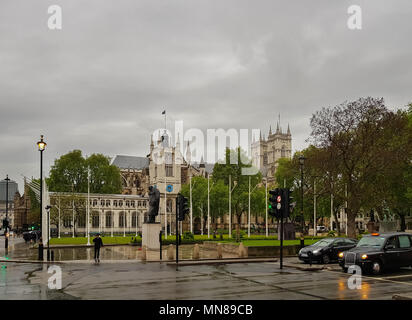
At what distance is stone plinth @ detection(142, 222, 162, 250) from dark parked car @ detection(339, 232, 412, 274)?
1928 centimetres

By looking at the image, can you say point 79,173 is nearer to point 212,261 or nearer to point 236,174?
point 236,174

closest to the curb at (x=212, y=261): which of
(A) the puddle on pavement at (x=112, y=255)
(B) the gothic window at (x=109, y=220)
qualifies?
(A) the puddle on pavement at (x=112, y=255)

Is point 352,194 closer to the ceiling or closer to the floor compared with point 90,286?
closer to the ceiling

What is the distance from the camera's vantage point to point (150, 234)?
3609 cm

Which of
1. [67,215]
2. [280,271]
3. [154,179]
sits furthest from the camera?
[154,179]

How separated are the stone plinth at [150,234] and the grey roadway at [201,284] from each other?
547 inches

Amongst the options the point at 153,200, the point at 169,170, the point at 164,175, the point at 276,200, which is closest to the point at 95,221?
the point at 164,175

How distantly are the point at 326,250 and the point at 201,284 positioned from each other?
10.6 m

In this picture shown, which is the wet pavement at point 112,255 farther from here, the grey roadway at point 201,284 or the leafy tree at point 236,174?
the leafy tree at point 236,174

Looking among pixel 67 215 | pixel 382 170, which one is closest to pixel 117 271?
pixel 382 170
